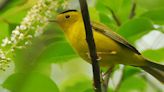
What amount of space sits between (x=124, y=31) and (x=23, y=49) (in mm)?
845

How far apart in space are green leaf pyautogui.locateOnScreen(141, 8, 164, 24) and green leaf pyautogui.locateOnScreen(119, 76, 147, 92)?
42 centimetres

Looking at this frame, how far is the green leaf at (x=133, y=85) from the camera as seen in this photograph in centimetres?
247

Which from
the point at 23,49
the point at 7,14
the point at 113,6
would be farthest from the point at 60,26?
the point at 23,49

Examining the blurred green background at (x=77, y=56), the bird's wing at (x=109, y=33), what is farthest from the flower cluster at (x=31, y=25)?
the bird's wing at (x=109, y=33)

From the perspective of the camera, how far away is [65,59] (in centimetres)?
219

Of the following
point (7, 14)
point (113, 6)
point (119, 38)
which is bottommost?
point (119, 38)

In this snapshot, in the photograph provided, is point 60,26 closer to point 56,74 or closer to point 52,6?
point 56,74

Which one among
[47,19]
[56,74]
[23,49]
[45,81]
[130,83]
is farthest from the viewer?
[56,74]

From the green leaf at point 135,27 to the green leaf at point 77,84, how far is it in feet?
1.24

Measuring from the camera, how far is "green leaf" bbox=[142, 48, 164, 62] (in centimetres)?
232

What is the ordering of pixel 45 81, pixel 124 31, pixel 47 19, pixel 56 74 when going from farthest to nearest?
pixel 56 74, pixel 124 31, pixel 45 81, pixel 47 19

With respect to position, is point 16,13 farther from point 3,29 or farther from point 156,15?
point 156,15

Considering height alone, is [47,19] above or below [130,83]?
→ above

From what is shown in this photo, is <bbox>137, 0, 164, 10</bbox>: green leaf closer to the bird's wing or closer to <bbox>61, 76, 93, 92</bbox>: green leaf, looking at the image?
the bird's wing
